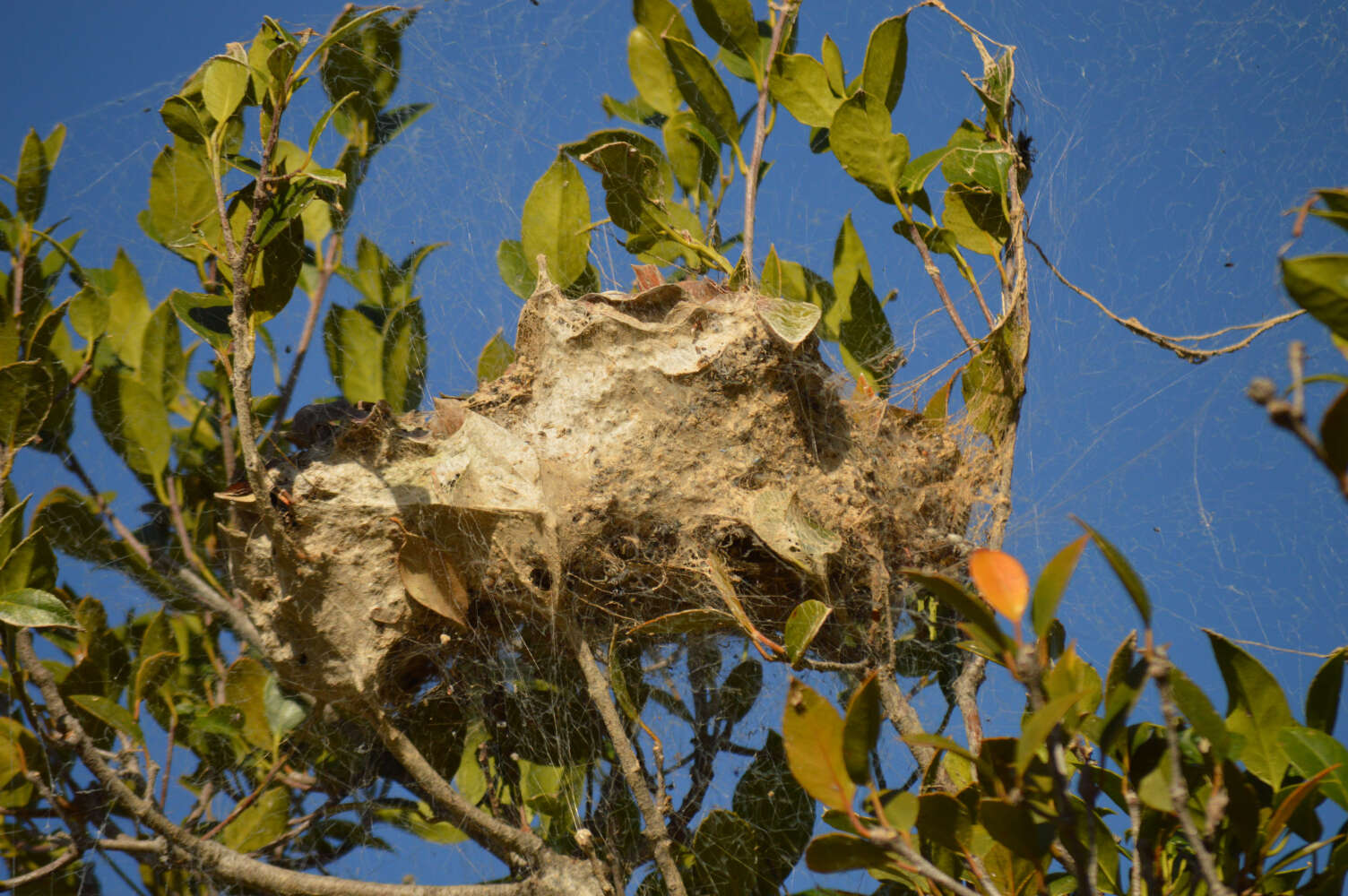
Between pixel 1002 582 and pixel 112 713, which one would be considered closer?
pixel 1002 582

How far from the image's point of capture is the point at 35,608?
1.39 meters

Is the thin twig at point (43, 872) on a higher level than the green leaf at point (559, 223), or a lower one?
lower

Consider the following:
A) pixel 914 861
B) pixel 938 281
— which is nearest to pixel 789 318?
pixel 938 281

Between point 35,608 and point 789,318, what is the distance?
1132mm

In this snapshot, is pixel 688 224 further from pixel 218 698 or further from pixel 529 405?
pixel 218 698

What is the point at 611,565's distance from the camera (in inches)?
65.8

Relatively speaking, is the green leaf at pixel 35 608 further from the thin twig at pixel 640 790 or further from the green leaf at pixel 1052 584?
the green leaf at pixel 1052 584

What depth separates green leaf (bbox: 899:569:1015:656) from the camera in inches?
32.8

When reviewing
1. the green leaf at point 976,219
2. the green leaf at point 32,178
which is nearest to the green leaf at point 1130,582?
the green leaf at point 976,219

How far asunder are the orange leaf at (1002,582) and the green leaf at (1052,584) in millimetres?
16

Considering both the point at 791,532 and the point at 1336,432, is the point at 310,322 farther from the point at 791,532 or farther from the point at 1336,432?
the point at 1336,432

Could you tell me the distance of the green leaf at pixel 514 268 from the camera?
2045mm

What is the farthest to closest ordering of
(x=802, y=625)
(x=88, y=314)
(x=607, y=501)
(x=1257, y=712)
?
(x=88, y=314) < (x=607, y=501) < (x=802, y=625) < (x=1257, y=712)

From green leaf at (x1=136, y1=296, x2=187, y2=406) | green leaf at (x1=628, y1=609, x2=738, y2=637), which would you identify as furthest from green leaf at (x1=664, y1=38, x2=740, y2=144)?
green leaf at (x1=136, y1=296, x2=187, y2=406)
